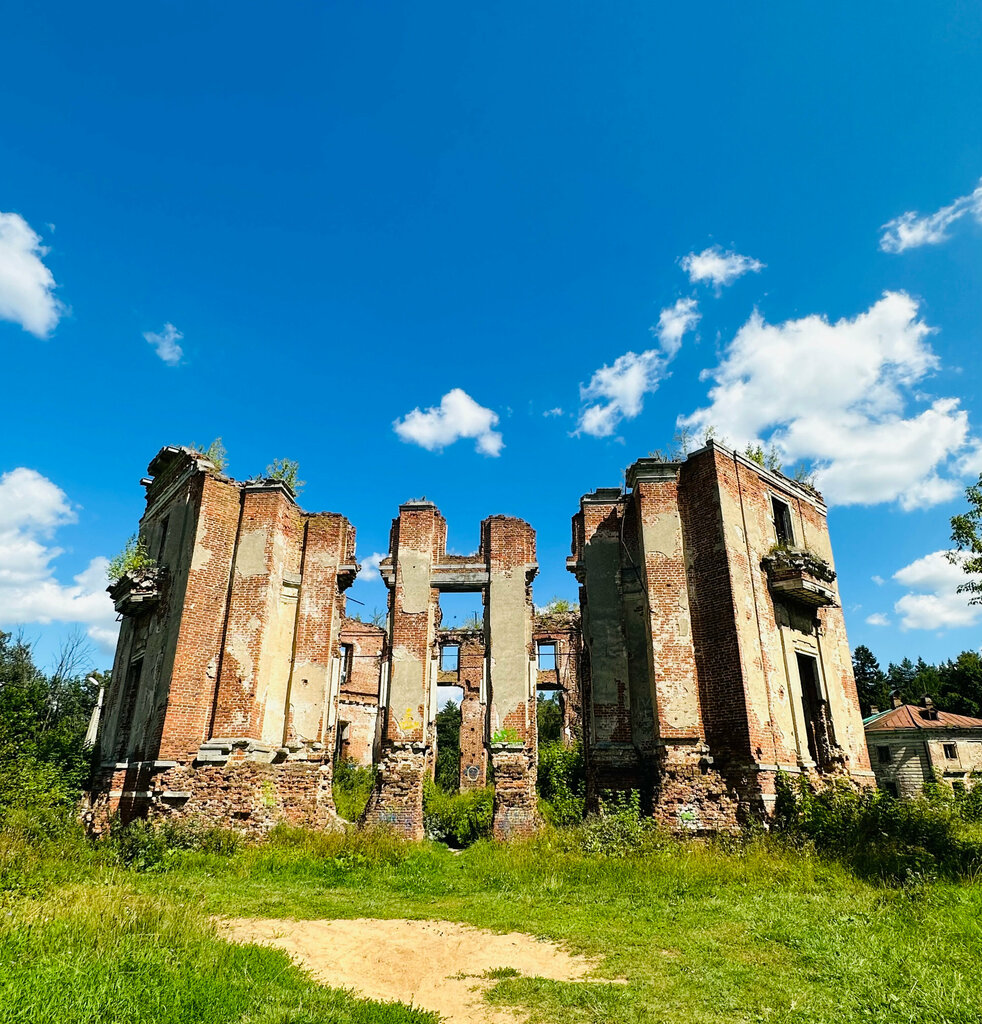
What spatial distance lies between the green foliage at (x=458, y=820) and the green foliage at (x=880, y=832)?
600cm

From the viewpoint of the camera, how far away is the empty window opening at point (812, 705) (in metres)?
14.7

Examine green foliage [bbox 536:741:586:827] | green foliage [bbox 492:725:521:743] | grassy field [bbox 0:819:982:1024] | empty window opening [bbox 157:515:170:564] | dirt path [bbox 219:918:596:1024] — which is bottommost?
dirt path [bbox 219:918:596:1024]

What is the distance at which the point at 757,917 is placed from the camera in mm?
8039

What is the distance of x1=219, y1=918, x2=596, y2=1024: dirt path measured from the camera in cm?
607

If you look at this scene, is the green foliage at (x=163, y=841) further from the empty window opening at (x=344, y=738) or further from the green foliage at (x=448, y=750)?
the empty window opening at (x=344, y=738)

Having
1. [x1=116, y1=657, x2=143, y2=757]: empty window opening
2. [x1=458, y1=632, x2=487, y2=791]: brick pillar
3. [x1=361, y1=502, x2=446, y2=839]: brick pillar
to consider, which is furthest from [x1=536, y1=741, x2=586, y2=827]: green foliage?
[x1=458, y1=632, x2=487, y2=791]: brick pillar

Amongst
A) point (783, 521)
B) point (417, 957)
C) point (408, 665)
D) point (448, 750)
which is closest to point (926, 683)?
point (448, 750)

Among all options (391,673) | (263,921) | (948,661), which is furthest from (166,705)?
(948,661)

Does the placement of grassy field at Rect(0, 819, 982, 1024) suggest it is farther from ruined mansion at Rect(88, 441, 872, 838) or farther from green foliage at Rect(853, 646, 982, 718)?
green foliage at Rect(853, 646, 982, 718)

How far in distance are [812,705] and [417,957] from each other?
11466 millimetres

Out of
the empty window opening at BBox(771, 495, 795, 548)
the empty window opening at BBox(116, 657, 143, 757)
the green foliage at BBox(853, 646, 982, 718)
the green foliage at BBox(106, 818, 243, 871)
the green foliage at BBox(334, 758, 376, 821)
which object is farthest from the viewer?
the green foliage at BBox(853, 646, 982, 718)

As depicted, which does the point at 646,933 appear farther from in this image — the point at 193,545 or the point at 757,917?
the point at 193,545

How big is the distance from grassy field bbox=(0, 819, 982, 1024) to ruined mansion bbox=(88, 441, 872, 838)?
199 centimetres

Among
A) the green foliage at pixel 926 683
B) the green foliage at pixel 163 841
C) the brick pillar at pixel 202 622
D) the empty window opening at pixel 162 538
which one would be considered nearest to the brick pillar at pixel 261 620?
the brick pillar at pixel 202 622
